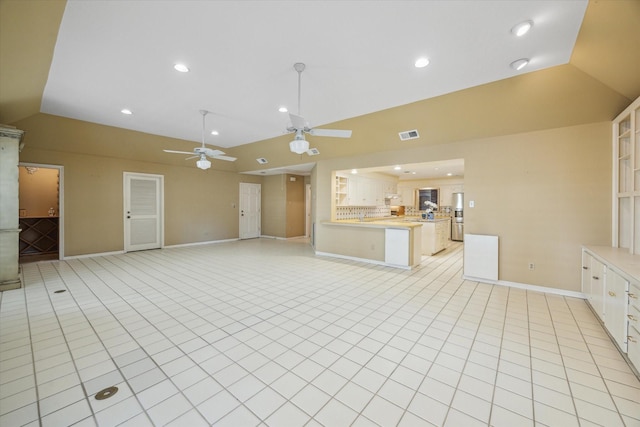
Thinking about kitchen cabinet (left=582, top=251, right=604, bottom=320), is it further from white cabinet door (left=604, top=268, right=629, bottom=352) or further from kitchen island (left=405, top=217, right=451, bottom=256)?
kitchen island (left=405, top=217, right=451, bottom=256)

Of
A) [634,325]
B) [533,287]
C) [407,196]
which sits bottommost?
[533,287]

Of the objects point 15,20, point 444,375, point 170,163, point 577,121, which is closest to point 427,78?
point 577,121

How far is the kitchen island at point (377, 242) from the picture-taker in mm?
5438

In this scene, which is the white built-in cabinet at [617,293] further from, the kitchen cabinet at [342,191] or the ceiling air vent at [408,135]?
the kitchen cabinet at [342,191]

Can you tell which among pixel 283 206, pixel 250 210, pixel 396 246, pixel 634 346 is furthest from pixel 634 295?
pixel 250 210

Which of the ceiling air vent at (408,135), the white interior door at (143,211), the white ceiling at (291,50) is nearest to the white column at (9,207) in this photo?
the white ceiling at (291,50)

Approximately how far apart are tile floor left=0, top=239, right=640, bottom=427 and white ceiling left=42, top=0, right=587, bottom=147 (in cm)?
310

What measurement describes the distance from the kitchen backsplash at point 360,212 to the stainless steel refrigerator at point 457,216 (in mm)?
2530

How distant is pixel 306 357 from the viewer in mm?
2299

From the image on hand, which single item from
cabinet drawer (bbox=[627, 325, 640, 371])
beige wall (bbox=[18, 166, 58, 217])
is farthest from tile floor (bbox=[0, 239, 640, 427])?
beige wall (bbox=[18, 166, 58, 217])

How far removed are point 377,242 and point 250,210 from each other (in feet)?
19.3

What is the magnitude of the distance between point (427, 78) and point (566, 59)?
4.93 ft

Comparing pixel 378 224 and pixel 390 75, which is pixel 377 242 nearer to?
pixel 378 224

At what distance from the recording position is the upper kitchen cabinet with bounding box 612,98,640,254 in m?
2.96
